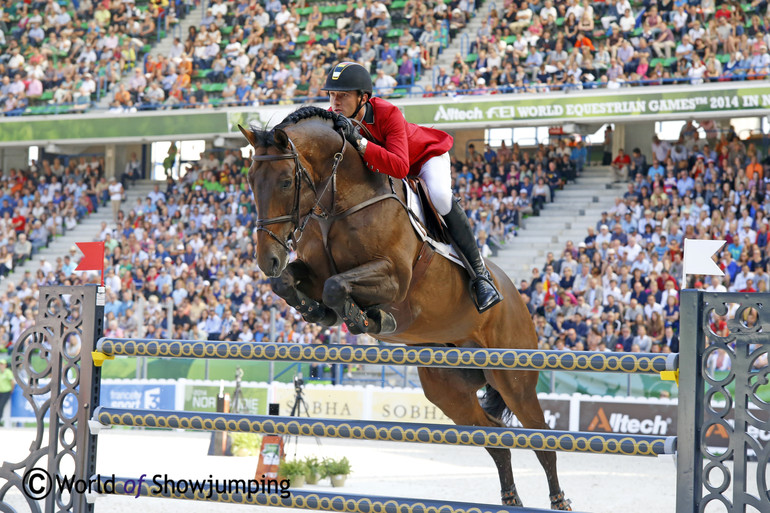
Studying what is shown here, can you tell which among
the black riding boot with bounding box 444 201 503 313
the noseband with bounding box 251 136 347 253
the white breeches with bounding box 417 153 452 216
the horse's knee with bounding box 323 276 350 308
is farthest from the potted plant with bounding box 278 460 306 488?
the horse's knee with bounding box 323 276 350 308

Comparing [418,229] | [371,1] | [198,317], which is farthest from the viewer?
[371,1]

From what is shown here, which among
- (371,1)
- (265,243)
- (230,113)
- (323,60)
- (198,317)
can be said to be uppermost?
(371,1)

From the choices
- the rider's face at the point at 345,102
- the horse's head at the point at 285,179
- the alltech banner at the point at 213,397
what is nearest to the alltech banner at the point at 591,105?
the alltech banner at the point at 213,397

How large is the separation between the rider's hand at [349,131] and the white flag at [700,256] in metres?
1.81

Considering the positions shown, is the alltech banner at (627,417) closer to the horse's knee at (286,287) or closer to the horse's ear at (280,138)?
the horse's knee at (286,287)

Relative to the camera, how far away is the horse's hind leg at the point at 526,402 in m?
6.04

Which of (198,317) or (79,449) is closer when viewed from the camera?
(79,449)

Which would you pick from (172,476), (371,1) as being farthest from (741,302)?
(371,1)

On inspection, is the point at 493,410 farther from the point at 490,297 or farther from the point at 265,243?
the point at 265,243

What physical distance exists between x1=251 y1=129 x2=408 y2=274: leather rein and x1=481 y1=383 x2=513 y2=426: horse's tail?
6.27ft

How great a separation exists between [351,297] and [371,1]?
17.8m

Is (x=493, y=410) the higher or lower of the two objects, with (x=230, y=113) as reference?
lower

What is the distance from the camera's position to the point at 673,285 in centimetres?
1333

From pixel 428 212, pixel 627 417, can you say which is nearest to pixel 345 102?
pixel 428 212
